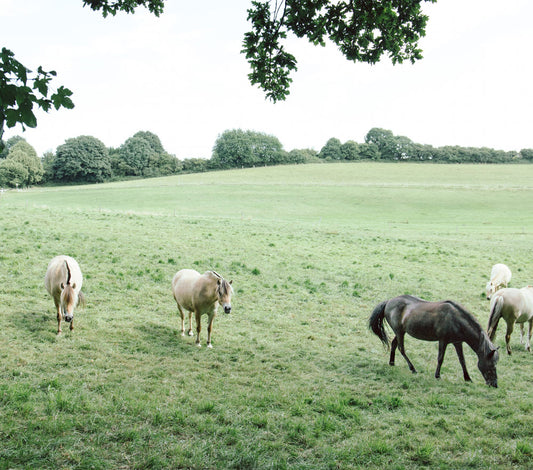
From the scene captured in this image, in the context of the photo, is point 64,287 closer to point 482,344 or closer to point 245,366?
point 245,366

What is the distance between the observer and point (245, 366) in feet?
32.0

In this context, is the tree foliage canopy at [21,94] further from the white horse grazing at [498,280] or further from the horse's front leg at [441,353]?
the white horse grazing at [498,280]

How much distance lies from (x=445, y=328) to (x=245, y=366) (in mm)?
4557

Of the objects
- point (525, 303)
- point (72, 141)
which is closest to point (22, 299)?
point (525, 303)

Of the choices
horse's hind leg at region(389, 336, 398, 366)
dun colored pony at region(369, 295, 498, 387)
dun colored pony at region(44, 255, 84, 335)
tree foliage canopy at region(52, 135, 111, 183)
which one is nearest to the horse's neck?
dun colored pony at region(369, 295, 498, 387)

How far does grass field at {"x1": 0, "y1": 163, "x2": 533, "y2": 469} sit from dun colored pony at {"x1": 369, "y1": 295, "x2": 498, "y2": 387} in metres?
0.50

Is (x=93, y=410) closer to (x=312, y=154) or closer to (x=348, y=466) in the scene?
(x=348, y=466)

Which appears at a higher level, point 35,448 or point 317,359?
point 35,448

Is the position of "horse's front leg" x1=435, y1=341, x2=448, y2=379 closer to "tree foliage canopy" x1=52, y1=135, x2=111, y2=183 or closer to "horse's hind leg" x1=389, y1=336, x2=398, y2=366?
"horse's hind leg" x1=389, y1=336, x2=398, y2=366

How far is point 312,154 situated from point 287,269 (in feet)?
403

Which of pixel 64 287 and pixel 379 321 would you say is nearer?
pixel 379 321

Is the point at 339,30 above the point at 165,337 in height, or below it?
above

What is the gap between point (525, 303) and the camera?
11.5 metres

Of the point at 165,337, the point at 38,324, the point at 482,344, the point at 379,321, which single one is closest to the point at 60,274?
the point at 38,324
